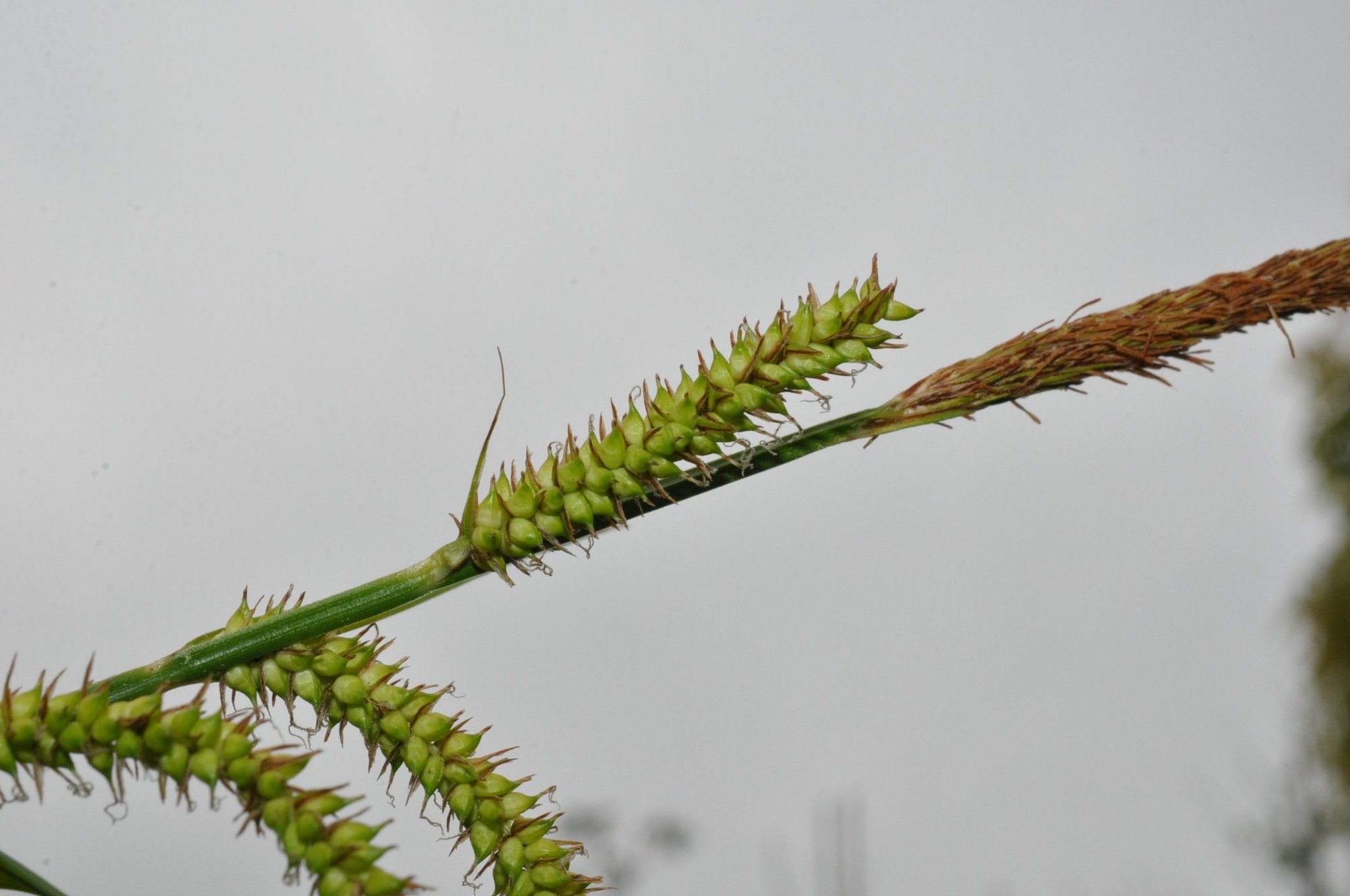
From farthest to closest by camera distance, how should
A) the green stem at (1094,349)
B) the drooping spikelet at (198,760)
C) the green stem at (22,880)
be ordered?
the green stem at (1094,349) → the green stem at (22,880) → the drooping spikelet at (198,760)

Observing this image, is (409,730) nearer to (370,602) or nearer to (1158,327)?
(370,602)

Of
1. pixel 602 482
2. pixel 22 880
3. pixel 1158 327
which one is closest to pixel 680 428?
pixel 602 482

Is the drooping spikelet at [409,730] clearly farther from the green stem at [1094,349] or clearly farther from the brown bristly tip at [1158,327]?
the brown bristly tip at [1158,327]

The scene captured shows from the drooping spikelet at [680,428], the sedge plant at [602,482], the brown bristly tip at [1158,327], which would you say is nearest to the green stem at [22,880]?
the sedge plant at [602,482]

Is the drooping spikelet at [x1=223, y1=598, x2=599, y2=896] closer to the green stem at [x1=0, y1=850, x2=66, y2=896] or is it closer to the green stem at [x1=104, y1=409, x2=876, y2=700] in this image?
the green stem at [x1=104, y1=409, x2=876, y2=700]

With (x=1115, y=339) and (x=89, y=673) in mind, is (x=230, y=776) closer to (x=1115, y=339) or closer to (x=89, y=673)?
(x=89, y=673)

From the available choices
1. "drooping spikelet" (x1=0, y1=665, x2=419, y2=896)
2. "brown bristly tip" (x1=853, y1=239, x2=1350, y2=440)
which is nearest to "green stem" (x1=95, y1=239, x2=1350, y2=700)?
"brown bristly tip" (x1=853, y1=239, x2=1350, y2=440)

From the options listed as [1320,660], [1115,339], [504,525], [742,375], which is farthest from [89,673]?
[1320,660]
